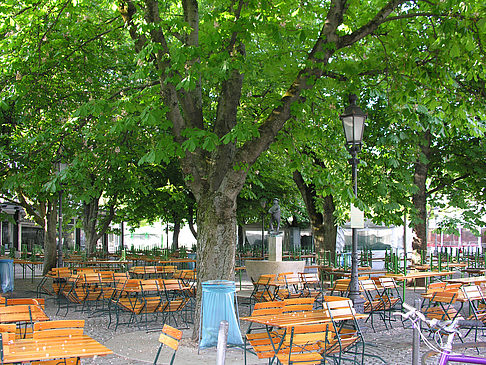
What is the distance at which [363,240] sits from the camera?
34.9m

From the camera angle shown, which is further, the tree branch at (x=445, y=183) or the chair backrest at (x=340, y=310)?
the tree branch at (x=445, y=183)

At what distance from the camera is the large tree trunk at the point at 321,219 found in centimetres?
2036

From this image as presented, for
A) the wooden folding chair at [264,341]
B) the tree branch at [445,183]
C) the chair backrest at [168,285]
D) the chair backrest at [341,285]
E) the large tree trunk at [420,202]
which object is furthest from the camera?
the tree branch at [445,183]

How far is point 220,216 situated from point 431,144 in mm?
14218

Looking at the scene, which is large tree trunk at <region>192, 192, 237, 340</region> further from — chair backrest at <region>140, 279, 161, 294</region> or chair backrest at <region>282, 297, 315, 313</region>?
chair backrest at <region>140, 279, 161, 294</region>

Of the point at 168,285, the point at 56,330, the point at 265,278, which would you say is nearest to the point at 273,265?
the point at 265,278

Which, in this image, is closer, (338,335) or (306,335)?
(306,335)

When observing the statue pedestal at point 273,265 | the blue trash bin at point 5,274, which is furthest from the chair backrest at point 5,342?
the blue trash bin at point 5,274

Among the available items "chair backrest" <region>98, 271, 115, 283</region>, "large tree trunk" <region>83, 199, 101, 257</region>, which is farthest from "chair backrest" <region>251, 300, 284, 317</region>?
"large tree trunk" <region>83, 199, 101, 257</region>

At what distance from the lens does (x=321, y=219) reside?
21469 millimetres

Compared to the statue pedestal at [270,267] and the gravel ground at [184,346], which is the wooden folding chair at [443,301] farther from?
the statue pedestal at [270,267]

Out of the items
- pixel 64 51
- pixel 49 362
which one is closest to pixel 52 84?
pixel 64 51

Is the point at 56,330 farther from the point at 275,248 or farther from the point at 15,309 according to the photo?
the point at 275,248

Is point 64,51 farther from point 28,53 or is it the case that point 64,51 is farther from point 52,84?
point 52,84
